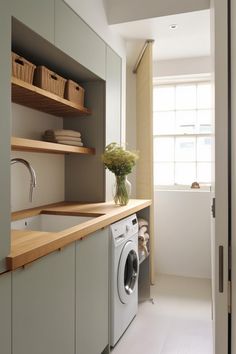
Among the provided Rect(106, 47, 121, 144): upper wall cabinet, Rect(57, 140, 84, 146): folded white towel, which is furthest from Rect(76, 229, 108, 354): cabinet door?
Rect(106, 47, 121, 144): upper wall cabinet

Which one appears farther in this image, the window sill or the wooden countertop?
the window sill

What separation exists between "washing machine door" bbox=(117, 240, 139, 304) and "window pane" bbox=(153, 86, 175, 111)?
211 cm

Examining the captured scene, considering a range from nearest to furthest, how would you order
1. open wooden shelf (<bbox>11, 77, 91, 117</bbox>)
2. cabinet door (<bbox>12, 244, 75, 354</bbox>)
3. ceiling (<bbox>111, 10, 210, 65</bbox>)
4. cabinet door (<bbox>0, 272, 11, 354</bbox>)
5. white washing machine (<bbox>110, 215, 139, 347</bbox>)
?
cabinet door (<bbox>0, 272, 11, 354</bbox>)
cabinet door (<bbox>12, 244, 75, 354</bbox>)
open wooden shelf (<bbox>11, 77, 91, 117</bbox>)
white washing machine (<bbox>110, 215, 139, 347</bbox>)
ceiling (<bbox>111, 10, 210, 65</bbox>)

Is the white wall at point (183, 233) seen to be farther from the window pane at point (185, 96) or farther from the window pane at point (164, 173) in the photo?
the window pane at point (185, 96)

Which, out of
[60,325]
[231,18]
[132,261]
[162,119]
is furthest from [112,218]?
[162,119]

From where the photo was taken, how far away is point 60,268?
5.18ft

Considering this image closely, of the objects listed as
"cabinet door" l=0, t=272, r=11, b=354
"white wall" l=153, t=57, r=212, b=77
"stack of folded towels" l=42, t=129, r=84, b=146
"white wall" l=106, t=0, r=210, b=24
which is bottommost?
"cabinet door" l=0, t=272, r=11, b=354

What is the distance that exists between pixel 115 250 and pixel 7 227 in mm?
1107

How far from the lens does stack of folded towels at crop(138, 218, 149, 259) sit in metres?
2.98

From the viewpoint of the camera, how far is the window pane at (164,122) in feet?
13.4

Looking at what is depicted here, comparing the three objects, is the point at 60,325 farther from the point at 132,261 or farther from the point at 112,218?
the point at 132,261

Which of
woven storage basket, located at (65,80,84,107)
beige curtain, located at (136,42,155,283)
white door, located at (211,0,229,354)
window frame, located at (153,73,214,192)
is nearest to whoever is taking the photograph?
white door, located at (211,0,229,354)

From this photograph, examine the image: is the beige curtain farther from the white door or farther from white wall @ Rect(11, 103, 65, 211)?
the white door

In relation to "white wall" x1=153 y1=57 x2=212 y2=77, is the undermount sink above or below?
below
